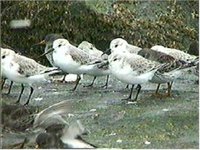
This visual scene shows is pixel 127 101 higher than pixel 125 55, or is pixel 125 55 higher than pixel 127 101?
pixel 125 55

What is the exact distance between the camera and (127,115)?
7551mm

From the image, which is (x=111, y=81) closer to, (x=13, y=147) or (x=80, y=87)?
(x=80, y=87)

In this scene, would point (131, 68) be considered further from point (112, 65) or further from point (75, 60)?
point (75, 60)

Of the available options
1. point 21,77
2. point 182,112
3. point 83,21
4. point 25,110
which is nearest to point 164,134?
point 182,112

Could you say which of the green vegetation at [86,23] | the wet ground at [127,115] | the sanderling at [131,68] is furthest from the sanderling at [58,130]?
the green vegetation at [86,23]


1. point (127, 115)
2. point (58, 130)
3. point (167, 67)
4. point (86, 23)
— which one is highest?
point (167, 67)

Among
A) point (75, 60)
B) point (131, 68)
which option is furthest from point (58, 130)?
point (75, 60)

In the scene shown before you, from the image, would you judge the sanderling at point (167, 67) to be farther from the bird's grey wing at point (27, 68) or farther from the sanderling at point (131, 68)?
the bird's grey wing at point (27, 68)

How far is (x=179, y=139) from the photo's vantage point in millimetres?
6602

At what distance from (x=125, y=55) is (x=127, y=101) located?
55 cm

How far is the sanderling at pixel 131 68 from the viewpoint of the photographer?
8031 mm

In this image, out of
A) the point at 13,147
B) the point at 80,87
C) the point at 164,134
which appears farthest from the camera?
the point at 80,87

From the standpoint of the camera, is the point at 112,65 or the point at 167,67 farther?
the point at 167,67

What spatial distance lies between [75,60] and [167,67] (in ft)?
4.21
